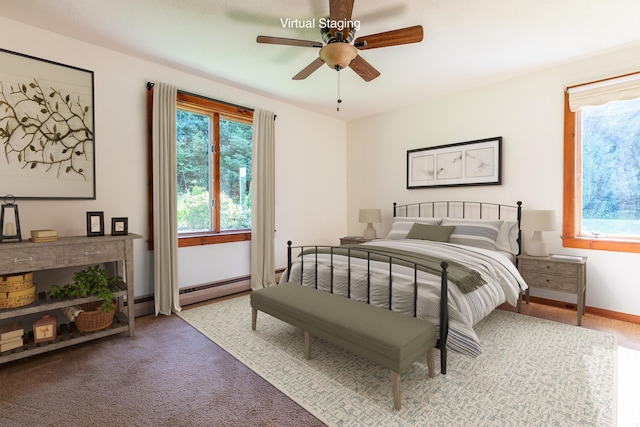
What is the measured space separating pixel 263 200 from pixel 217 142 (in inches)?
38.0

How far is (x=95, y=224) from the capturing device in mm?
Answer: 2693

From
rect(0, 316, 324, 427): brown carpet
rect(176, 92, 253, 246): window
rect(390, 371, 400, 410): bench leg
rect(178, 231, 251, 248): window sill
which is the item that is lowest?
rect(0, 316, 324, 427): brown carpet

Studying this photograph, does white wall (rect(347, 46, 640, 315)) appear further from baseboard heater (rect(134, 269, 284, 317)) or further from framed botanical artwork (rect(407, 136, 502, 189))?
baseboard heater (rect(134, 269, 284, 317))

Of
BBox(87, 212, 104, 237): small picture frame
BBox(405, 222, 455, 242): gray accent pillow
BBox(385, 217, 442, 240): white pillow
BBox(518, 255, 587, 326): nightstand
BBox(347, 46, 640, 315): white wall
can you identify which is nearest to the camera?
BBox(87, 212, 104, 237): small picture frame

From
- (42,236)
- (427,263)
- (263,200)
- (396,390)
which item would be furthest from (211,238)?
(396,390)

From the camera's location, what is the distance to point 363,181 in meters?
5.42

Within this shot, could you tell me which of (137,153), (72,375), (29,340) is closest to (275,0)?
(137,153)

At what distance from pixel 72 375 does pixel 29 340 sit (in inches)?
24.6

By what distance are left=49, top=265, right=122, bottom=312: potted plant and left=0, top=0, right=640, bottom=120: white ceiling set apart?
2141 mm

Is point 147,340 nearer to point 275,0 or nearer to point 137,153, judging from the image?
point 137,153

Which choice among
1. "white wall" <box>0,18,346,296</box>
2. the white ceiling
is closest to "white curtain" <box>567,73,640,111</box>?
the white ceiling

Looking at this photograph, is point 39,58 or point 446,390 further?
point 39,58

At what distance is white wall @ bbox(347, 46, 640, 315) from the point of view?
3.14m

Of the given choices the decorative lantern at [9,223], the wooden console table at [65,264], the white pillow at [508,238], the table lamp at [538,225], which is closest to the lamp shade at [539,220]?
the table lamp at [538,225]
